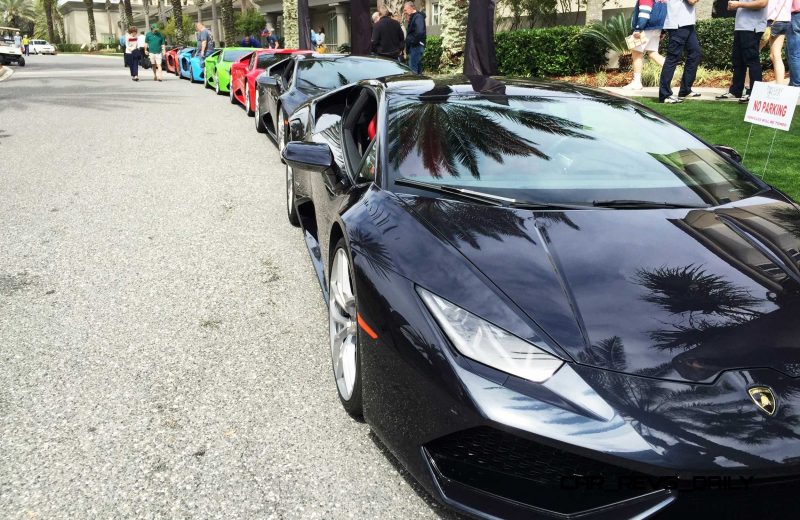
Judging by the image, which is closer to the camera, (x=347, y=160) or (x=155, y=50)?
(x=347, y=160)

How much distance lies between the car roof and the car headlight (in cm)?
179

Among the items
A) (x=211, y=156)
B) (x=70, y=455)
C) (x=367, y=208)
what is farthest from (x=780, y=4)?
(x=70, y=455)

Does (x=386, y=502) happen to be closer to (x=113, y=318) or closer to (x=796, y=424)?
(x=796, y=424)

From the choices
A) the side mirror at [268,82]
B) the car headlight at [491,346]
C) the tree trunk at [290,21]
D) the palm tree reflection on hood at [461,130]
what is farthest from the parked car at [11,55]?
the car headlight at [491,346]

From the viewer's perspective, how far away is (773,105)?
5387 millimetres

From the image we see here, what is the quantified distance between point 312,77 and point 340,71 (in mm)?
351

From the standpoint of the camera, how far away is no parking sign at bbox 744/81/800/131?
5.16 m

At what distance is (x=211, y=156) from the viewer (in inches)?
337

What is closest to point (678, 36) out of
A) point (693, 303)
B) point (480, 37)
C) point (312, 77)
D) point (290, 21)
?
point (480, 37)

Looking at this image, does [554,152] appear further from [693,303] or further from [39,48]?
[39,48]

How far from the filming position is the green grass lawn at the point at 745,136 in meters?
6.27

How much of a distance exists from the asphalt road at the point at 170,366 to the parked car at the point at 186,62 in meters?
16.3

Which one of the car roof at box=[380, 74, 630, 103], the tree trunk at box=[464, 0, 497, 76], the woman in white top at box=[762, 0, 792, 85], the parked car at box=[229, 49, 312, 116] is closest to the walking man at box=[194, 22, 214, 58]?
Answer: the parked car at box=[229, 49, 312, 116]

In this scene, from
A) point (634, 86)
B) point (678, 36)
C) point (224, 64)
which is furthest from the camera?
point (224, 64)
